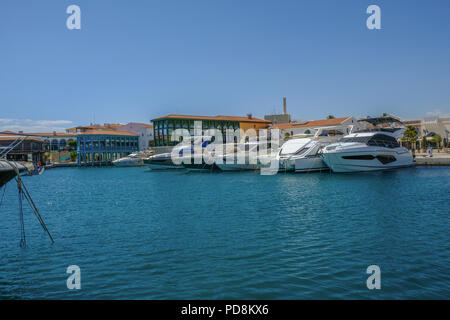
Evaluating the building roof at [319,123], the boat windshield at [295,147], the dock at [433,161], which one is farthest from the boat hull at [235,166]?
the building roof at [319,123]

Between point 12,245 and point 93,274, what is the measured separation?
5.42 metres

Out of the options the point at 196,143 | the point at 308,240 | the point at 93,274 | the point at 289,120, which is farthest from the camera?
the point at 289,120

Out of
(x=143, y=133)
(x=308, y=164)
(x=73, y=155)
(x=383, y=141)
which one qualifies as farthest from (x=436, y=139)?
(x=73, y=155)

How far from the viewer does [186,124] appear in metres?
98.1

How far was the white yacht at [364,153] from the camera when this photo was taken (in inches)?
1496

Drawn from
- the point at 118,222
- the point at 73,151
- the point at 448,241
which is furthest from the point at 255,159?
the point at 73,151

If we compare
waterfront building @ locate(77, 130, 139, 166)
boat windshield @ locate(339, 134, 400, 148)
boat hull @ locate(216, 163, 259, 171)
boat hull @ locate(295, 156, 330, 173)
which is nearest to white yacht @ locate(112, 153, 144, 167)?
waterfront building @ locate(77, 130, 139, 166)

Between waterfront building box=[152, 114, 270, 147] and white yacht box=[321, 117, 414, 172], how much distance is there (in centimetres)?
6302

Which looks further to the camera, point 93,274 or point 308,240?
point 308,240

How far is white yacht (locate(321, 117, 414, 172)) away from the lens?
38.0 metres

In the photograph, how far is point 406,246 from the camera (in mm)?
11320

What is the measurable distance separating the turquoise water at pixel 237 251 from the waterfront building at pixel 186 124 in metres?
76.7

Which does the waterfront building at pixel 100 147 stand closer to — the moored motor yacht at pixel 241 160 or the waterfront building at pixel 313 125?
the waterfront building at pixel 313 125

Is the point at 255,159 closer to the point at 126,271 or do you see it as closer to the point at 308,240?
the point at 308,240
